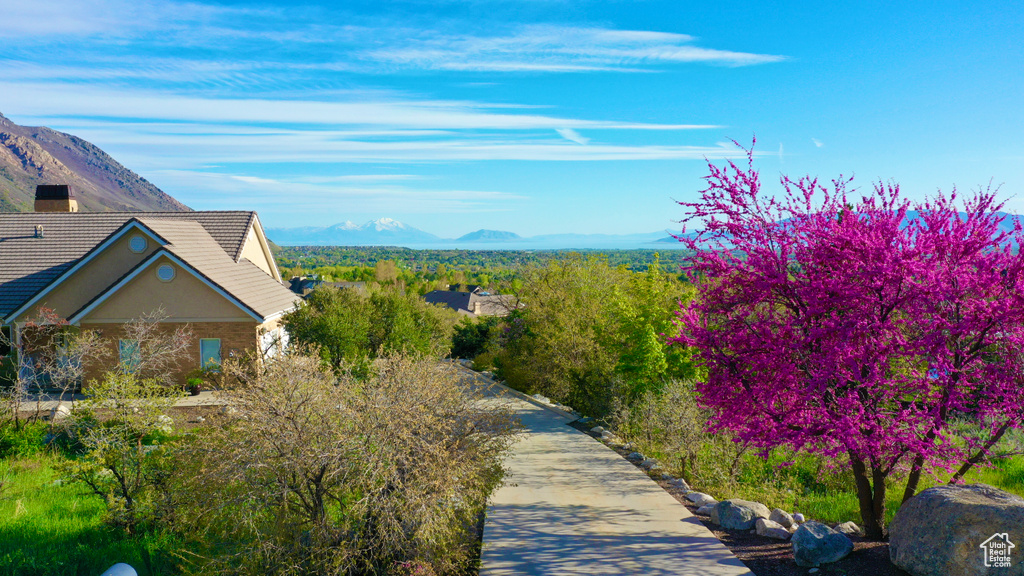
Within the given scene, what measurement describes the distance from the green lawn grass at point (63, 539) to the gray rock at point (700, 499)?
7.86 metres

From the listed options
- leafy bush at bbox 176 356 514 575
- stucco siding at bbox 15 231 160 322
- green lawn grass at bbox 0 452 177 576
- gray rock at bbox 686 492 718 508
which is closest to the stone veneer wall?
stucco siding at bbox 15 231 160 322

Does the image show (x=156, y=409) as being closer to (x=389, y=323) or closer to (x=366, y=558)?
(x=366, y=558)

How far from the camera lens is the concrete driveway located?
294 inches

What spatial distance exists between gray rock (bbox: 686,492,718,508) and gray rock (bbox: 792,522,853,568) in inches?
90.9

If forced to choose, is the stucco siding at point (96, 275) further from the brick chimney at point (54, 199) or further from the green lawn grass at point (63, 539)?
the green lawn grass at point (63, 539)

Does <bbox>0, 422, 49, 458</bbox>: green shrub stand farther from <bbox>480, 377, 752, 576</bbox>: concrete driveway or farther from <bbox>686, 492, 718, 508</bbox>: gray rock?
<bbox>686, 492, 718, 508</bbox>: gray rock

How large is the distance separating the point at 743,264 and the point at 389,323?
51.1 ft

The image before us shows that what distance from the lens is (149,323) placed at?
1905 centimetres

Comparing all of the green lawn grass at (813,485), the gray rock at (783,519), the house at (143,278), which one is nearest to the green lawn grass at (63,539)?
the house at (143,278)

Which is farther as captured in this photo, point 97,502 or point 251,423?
point 97,502

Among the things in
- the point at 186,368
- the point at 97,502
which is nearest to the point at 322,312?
the point at 186,368

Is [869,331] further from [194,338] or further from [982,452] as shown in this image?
[194,338]

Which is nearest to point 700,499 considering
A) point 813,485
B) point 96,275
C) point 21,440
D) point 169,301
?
point 813,485

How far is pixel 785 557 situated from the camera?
755cm
